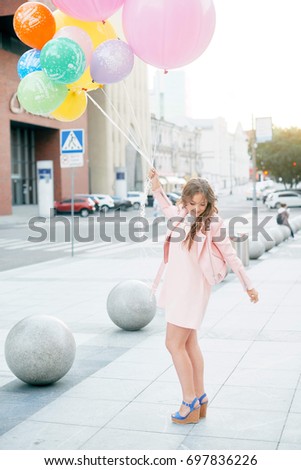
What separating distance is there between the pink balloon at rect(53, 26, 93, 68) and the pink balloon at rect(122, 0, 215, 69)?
1.46 feet

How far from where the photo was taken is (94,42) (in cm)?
706

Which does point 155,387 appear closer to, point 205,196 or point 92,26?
point 205,196

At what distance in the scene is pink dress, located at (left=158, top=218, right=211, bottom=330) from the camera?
16.7 ft

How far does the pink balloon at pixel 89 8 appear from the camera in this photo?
20.6 feet

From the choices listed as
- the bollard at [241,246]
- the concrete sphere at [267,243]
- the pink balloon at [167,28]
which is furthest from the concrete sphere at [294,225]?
the pink balloon at [167,28]

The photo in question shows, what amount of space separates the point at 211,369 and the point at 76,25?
3.67m

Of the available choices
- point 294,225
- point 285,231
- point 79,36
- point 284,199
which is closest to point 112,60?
point 79,36

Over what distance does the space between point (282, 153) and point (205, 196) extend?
7209cm

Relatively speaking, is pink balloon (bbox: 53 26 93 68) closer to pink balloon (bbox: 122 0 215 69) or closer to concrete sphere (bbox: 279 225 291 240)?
pink balloon (bbox: 122 0 215 69)

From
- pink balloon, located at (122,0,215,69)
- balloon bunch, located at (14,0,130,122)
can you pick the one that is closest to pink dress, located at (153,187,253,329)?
pink balloon, located at (122,0,215,69)

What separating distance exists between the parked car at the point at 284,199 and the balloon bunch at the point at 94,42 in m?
48.9
